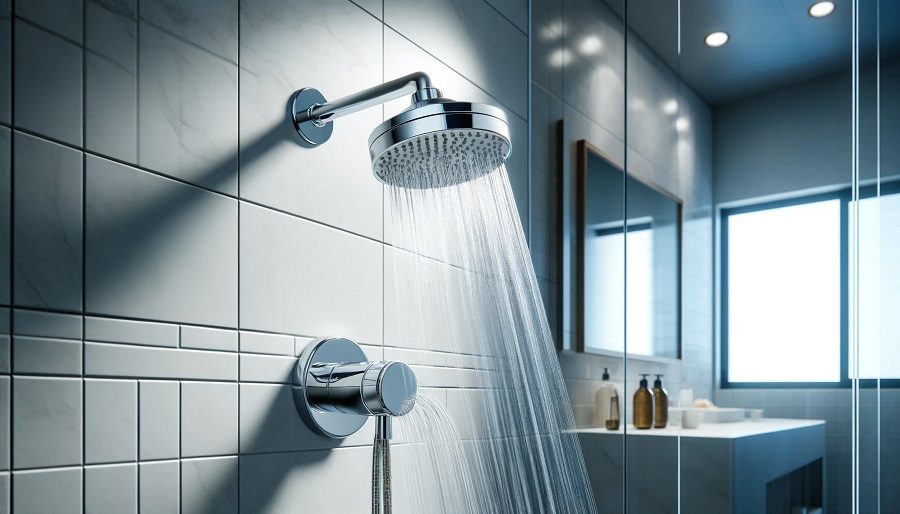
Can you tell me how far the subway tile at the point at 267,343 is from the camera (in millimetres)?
1008

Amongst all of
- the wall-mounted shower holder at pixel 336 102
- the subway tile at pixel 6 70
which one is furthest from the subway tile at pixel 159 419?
the wall-mounted shower holder at pixel 336 102

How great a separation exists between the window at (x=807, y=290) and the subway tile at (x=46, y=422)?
1.14 meters

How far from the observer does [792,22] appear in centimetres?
142

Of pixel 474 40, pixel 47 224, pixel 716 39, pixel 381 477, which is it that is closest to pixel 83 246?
pixel 47 224

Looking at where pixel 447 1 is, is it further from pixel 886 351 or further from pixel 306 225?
pixel 886 351

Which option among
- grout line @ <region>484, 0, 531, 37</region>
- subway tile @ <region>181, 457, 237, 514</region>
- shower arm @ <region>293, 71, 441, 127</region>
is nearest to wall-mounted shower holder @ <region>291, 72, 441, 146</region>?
shower arm @ <region>293, 71, 441, 127</region>

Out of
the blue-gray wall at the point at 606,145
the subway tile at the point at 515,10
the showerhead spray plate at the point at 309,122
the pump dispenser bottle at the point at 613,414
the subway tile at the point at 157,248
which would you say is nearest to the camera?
the subway tile at the point at 157,248

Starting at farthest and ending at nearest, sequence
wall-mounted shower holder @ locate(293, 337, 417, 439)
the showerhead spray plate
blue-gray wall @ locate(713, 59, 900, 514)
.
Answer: blue-gray wall @ locate(713, 59, 900, 514) → the showerhead spray plate → wall-mounted shower holder @ locate(293, 337, 417, 439)

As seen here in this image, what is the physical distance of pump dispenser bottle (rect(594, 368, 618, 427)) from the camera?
1652 millimetres

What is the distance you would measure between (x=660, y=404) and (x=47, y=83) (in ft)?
4.11

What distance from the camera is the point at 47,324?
0.77 meters

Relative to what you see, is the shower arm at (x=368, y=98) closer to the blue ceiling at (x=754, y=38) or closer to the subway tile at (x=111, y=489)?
the subway tile at (x=111, y=489)

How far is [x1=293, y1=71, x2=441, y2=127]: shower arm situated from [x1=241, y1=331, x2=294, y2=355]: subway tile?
0.32 m

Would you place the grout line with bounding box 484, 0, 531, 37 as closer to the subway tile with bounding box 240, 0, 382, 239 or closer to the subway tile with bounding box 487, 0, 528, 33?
the subway tile with bounding box 487, 0, 528, 33
